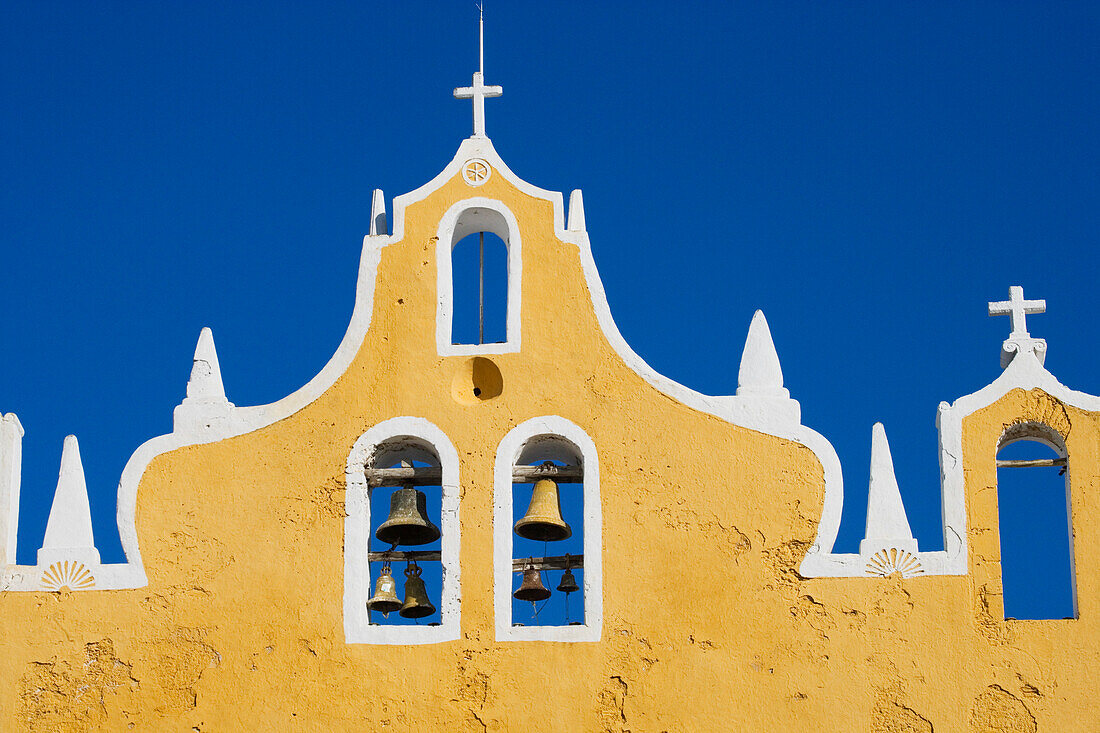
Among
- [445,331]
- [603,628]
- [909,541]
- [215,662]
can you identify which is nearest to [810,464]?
[909,541]

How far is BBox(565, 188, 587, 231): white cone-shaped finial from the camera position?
1881 centimetres

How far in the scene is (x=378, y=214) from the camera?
1911 cm

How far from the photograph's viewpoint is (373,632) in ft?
57.9

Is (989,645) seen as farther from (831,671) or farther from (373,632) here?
(373,632)

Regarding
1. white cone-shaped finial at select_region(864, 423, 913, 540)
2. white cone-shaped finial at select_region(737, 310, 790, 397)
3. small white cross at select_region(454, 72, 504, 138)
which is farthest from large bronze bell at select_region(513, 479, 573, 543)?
small white cross at select_region(454, 72, 504, 138)

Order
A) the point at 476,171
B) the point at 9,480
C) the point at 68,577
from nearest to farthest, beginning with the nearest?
the point at 68,577 < the point at 9,480 < the point at 476,171

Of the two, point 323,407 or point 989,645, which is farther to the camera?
point 323,407

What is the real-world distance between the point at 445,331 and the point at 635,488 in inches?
87.9

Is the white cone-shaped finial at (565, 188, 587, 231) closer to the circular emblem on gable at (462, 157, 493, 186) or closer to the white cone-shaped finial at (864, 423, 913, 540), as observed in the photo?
the circular emblem on gable at (462, 157, 493, 186)

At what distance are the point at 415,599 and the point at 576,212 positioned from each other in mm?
3731

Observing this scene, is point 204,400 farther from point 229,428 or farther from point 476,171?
point 476,171

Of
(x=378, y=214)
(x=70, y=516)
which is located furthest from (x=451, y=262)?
(x=70, y=516)

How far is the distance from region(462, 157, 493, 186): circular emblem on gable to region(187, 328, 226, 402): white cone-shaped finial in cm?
270

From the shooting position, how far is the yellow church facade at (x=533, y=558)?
17.3 meters
